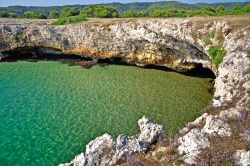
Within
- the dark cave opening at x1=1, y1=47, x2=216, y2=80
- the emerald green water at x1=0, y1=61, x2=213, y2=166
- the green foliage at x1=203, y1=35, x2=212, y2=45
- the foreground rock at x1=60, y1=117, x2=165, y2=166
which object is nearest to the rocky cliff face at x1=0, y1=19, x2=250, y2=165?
the foreground rock at x1=60, y1=117, x2=165, y2=166

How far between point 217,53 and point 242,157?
1867 centimetres

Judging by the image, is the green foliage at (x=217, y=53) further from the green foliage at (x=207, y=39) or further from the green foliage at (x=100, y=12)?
the green foliage at (x=100, y=12)

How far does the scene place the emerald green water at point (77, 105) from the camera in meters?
19.7

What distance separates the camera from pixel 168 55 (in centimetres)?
3575

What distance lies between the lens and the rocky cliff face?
11484 millimetres

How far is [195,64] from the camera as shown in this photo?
34281 mm

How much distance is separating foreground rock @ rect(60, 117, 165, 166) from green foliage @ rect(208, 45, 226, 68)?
15.4 meters

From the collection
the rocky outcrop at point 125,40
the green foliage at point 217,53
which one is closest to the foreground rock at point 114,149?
the green foliage at point 217,53

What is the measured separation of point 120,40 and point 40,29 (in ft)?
40.7

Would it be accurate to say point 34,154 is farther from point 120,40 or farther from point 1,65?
point 1,65

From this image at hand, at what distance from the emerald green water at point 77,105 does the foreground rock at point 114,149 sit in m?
6.45

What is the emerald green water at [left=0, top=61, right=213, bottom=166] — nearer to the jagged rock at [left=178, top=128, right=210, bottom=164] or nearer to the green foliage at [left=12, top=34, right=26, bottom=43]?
the green foliage at [left=12, top=34, right=26, bottom=43]

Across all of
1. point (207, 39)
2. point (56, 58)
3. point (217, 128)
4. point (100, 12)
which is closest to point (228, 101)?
point (217, 128)

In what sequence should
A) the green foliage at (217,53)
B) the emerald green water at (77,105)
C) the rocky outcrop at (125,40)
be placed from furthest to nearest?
the rocky outcrop at (125,40)
the green foliage at (217,53)
the emerald green water at (77,105)
